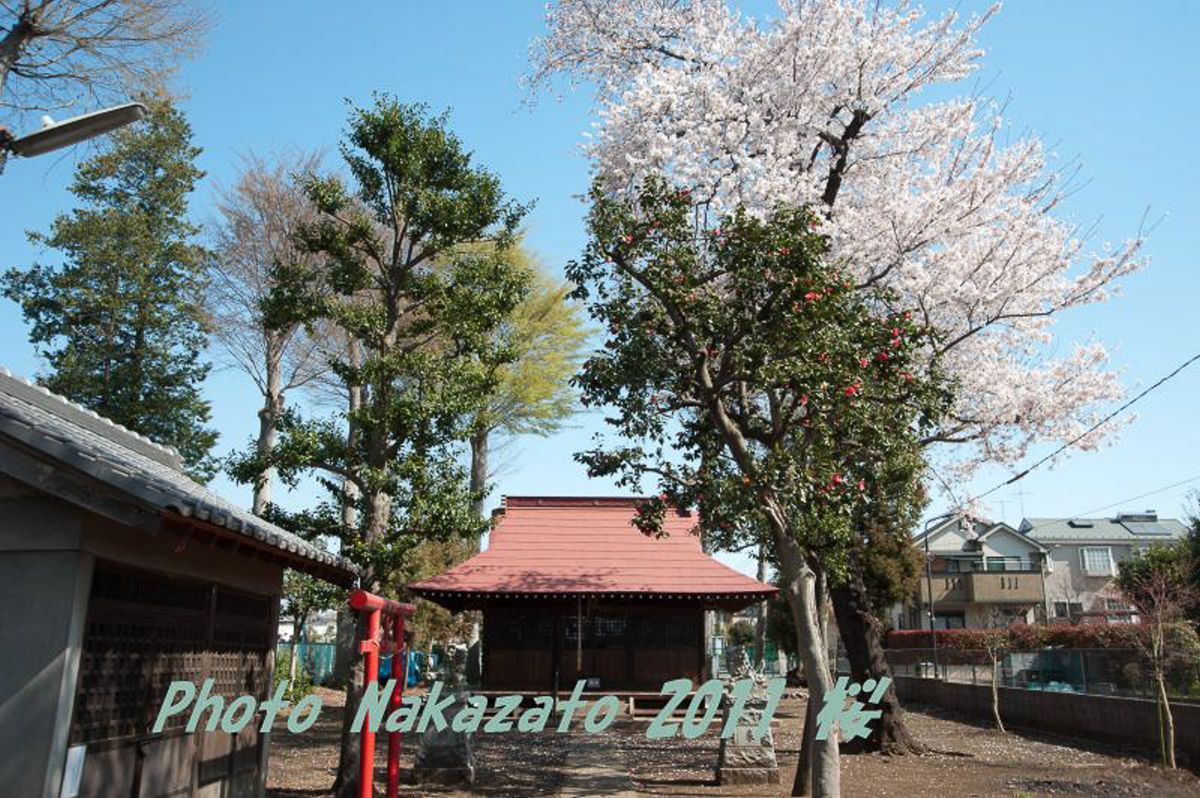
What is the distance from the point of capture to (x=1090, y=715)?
53.6 feet

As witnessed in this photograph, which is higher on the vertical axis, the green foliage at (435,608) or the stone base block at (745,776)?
the green foliage at (435,608)

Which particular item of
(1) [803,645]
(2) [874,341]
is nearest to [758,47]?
(2) [874,341]

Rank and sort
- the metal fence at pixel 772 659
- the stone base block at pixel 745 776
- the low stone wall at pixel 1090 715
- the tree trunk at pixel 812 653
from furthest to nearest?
the metal fence at pixel 772 659, the low stone wall at pixel 1090 715, the stone base block at pixel 745 776, the tree trunk at pixel 812 653

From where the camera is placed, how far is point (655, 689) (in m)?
20.4

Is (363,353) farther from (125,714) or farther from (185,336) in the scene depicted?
(125,714)

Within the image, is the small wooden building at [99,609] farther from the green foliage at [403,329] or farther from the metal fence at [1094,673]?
the metal fence at [1094,673]

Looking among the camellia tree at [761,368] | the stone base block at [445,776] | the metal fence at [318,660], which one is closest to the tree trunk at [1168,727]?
the camellia tree at [761,368]

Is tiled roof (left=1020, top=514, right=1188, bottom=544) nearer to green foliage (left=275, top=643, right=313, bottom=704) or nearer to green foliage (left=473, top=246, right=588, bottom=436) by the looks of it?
green foliage (left=473, top=246, right=588, bottom=436)

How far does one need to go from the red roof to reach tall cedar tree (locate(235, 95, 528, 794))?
321 inches

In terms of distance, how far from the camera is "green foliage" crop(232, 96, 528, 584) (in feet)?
35.2

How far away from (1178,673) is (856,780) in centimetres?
886

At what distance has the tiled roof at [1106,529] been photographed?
164ft

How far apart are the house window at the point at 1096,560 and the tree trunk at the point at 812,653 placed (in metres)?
47.5

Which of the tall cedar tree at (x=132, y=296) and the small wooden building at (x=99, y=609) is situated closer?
the small wooden building at (x=99, y=609)
